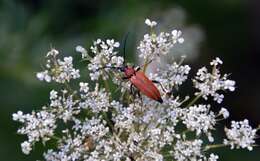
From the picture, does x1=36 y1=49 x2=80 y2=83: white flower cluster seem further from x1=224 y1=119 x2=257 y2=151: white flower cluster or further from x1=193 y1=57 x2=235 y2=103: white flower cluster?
x1=224 y1=119 x2=257 y2=151: white flower cluster

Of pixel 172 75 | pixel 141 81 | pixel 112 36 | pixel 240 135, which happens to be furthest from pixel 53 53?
pixel 112 36

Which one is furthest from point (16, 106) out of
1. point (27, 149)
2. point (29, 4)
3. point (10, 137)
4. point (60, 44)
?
point (27, 149)

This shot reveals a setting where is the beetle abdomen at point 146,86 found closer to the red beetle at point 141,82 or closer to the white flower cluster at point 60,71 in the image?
the red beetle at point 141,82

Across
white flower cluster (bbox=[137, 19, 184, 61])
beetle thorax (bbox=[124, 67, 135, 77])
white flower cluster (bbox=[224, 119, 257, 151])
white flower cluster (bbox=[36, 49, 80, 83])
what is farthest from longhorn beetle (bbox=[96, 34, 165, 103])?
white flower cluster (bbox=[224, 119, 257, 151])

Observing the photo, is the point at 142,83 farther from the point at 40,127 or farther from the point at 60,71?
the point at 40,127

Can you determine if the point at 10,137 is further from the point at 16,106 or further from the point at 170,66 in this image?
the point at 170,66


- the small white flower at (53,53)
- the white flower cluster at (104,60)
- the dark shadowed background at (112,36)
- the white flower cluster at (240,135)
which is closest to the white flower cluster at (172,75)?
the white flower cluster at (104,60)
